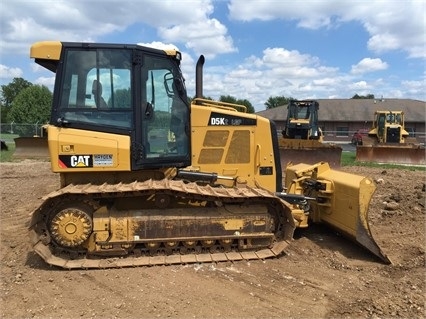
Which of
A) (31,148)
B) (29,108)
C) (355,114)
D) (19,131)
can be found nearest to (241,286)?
(31,148)

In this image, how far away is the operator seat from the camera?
5824mm

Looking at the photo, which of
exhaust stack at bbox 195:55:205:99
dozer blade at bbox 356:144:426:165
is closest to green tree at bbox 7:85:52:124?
dozer blade at bbox 356:144:426:165

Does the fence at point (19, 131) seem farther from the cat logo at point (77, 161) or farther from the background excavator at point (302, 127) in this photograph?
the cat logo at point (77, 161)

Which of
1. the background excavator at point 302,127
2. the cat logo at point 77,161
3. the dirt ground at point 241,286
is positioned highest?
the background excavator at point 302,127

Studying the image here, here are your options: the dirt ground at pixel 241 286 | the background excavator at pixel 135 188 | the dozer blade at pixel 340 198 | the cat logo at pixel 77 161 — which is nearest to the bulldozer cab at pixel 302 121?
the dozer blade at pixel 340 198

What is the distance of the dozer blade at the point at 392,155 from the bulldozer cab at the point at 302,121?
2.52m

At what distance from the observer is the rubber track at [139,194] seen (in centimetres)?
556

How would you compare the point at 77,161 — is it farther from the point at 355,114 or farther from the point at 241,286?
the point at 355,114

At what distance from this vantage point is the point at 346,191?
6457 mm

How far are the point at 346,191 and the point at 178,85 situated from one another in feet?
9.64

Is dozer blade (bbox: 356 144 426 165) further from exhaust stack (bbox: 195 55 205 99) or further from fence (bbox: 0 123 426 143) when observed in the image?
fence (bbox: 0 123 426 143)

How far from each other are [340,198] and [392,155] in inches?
626

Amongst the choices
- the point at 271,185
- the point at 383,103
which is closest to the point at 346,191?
the point at 271,185

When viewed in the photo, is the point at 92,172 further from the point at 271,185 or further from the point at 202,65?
the point at 271,185
